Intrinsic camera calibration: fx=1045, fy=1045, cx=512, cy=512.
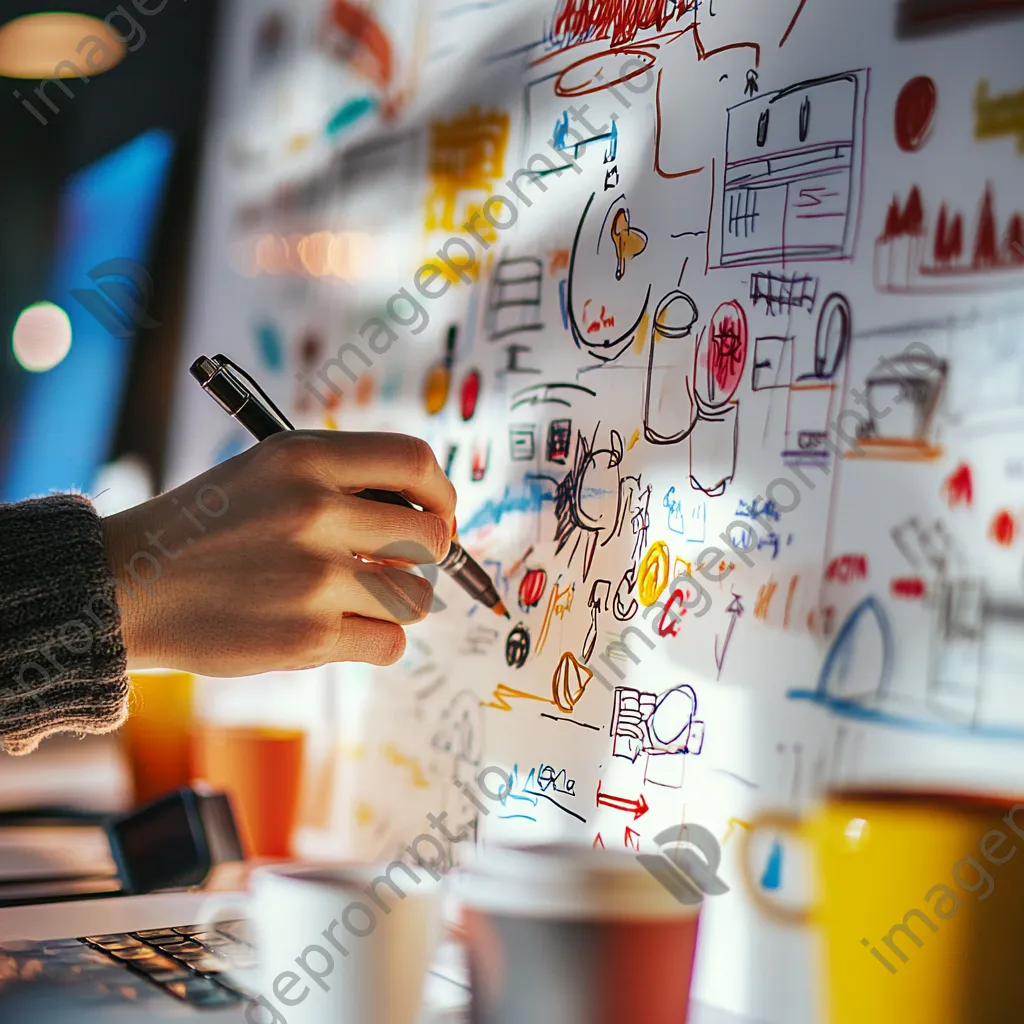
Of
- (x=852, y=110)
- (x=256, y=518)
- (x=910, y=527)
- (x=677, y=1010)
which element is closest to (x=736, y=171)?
(x=852, y=110)

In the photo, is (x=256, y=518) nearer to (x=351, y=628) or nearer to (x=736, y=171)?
(x=351, y=628)

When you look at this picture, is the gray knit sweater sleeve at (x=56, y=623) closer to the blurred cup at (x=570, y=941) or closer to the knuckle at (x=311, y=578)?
the knuckle at (x=311, y=578)

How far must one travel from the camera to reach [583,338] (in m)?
0.67

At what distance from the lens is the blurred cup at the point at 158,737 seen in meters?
1.04

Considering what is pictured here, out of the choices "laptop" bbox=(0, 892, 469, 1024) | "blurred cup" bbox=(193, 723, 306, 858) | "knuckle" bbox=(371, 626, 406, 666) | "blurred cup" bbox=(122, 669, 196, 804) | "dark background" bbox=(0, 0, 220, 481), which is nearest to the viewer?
"laptop" bbox=(0, 892, 469, 1024)

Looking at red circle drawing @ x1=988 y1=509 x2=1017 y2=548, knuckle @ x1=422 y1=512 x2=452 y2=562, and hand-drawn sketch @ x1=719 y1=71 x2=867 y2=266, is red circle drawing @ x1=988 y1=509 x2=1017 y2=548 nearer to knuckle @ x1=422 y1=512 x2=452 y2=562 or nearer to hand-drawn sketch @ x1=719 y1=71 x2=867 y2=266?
hand-drawn sketch @ x1=719 y1=71 x2=867 y2=266

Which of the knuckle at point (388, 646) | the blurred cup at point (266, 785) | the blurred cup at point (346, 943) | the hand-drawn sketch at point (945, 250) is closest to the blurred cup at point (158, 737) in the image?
the blurred cup at point (266, 785)

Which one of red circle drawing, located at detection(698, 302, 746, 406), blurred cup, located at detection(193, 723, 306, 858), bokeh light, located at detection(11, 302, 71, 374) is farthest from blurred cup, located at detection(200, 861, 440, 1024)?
bokeh light, located at detection(11, 302, 71, 374)

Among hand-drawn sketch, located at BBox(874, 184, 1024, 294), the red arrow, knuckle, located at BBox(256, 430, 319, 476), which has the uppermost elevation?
hand-drawn sketch, located at BBox(874, 184, 1024, 294)

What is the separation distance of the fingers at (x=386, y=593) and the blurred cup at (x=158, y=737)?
49 cm

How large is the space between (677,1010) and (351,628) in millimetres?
280

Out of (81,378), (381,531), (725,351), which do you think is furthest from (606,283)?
(81,378)

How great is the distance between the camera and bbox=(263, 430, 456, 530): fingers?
591 mm

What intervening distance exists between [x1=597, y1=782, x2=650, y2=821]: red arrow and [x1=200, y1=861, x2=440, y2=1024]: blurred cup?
0.50 ft
